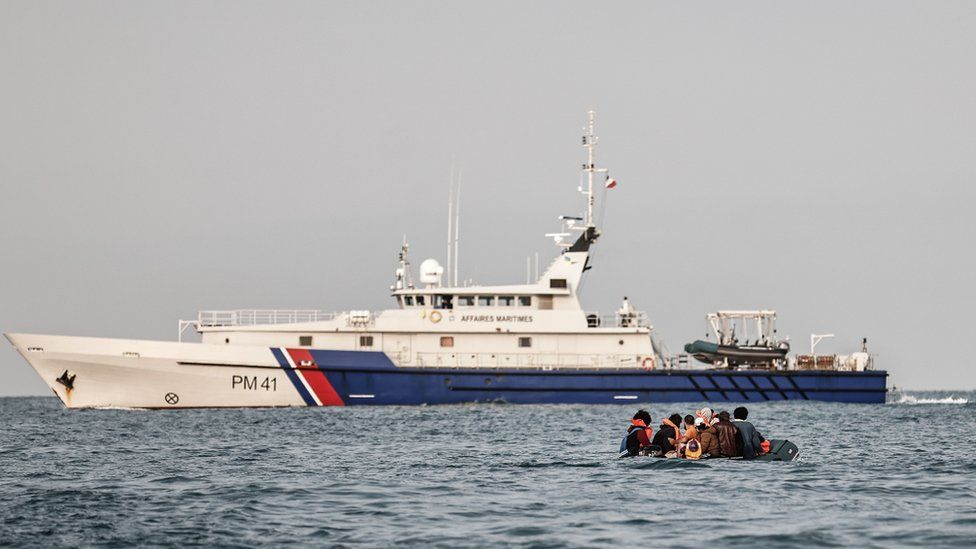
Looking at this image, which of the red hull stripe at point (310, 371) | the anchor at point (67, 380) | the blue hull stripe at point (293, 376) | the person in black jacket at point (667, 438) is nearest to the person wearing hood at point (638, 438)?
the person in black jacket at point (667, 438)

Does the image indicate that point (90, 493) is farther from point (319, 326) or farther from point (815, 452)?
point (319, 326)

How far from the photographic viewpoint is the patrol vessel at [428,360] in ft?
132

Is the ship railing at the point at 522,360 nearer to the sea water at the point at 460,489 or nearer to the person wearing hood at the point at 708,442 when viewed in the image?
the sea water at the point at 460,489

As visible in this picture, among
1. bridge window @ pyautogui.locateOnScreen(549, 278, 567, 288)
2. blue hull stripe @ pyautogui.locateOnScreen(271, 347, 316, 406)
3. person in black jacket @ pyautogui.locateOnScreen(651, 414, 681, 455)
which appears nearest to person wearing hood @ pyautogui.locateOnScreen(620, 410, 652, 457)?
person in black jacket @ pyautogui.locateOnScreen(651, 414, 681, 455)

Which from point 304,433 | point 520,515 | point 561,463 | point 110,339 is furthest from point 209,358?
point 520,515

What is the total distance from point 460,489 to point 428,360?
2379 centimetres

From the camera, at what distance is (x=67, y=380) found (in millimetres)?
40062

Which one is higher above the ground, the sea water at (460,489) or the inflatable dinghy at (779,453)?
the inflatable dinghy at (779,453)

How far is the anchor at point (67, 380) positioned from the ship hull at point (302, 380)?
0.10 ft

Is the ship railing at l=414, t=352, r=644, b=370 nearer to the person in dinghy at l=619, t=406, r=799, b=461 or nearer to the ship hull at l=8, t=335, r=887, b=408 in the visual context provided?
the ship hull at l=8, t=335, r=887, b=408

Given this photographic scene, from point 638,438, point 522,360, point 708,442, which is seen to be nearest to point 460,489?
point 638,438

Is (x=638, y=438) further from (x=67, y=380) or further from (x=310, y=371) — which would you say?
(x=67, y=380)

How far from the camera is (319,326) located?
42.1 m

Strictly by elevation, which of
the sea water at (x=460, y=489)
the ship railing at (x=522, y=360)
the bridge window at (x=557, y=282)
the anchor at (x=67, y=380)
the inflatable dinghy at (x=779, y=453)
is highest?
the bridge window at (x=557, y=282)
